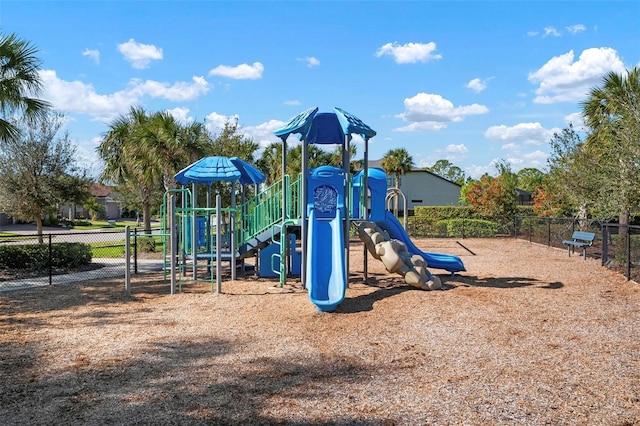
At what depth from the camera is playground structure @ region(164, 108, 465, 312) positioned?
995 cm

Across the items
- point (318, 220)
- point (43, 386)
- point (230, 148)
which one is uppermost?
point (230, 148)

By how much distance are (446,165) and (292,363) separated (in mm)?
110785

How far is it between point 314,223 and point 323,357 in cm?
438

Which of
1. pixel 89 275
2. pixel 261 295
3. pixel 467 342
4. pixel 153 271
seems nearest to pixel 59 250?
pixel 89 275

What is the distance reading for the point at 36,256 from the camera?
1440 cm

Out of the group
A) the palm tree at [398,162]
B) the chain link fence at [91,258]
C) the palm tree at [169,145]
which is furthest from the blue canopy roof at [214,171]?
the palm tree at [398,162]

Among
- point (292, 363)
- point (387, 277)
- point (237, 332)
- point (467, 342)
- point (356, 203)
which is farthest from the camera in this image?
point (387, 277)

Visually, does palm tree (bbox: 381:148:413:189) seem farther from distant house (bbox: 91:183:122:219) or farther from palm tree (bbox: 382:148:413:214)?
distant house (bbox: 91:183:122:219)

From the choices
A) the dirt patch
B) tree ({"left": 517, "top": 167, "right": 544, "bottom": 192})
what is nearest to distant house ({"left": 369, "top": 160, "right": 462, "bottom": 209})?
tree ({"left": 517, "top": 167, "right": 544, "bottom": 192})

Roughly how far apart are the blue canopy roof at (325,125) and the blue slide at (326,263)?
69.7 inches

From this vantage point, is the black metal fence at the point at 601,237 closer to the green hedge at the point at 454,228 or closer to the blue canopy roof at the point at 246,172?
the green hedge at the point at 454,228

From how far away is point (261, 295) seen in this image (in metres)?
10.5

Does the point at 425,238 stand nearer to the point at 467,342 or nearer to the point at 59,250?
the point at 59,250

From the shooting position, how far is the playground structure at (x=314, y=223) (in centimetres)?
995
